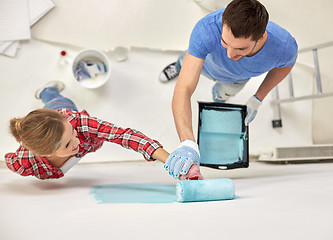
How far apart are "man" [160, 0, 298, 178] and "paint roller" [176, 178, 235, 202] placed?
0.33 feet

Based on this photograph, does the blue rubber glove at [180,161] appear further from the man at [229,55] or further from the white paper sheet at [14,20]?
the white paper sheet at [14,20]

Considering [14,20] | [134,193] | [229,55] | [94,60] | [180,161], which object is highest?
[14,20]

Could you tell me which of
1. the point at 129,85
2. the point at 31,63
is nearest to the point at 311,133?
the point at 129,85

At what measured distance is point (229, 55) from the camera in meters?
1.25

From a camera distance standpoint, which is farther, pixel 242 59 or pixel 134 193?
pixel 242 59

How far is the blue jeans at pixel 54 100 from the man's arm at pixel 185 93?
2.69 ft

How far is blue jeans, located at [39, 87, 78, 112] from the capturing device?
1925mm

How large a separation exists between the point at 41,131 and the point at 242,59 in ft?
2.70

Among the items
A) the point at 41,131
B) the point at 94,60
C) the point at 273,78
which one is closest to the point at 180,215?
the point at 41,131

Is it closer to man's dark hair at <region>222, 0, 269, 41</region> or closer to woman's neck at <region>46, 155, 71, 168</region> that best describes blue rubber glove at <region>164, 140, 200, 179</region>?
man's dark hair at <region>222, 0, 269, 41</region>

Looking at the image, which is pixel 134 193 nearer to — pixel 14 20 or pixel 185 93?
pixel 185 93

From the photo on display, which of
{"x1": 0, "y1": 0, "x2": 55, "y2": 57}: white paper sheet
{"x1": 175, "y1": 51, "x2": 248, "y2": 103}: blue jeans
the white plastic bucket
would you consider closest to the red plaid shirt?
{"x1": 175, "y1": 51, "x2": 248, "y2": 103}: blue jeans

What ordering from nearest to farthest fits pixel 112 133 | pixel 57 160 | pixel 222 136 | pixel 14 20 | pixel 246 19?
pixel 246 19 < pixel 112 133 < pixel 57 160 < pixel 222 136 < pixel 14 20

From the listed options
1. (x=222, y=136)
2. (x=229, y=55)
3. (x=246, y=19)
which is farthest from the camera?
(x=222, y=136)
